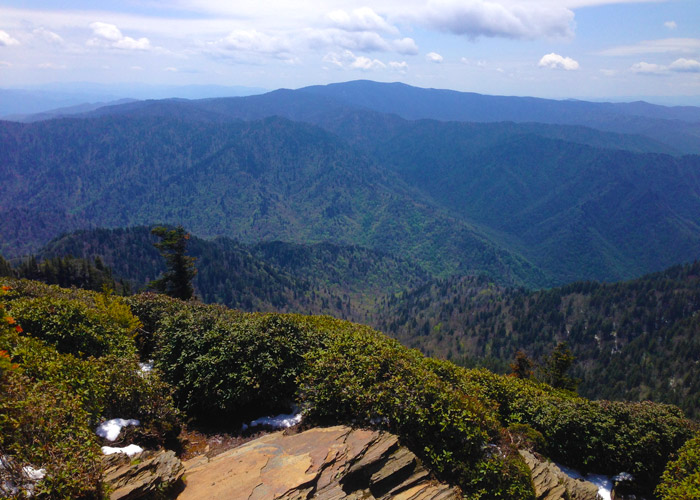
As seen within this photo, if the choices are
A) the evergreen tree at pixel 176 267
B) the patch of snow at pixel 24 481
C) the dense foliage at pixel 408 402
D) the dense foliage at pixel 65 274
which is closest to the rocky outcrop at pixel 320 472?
the dense foliage at pixel 408 402

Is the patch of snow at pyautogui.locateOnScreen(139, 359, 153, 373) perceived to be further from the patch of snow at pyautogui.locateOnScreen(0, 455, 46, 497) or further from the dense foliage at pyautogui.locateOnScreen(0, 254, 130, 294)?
the dense foliage at pyautogui.locateOnScreen(0, 254, 130, 294)

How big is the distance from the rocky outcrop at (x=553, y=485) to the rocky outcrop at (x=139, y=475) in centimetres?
1177

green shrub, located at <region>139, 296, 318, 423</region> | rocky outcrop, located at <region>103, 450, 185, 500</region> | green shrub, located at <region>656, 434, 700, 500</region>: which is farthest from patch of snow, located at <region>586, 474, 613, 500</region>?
rocky outcrop, located at <region>103, 450, 185, 500</region>

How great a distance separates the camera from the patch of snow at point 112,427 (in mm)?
12320

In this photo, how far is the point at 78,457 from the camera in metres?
9.09

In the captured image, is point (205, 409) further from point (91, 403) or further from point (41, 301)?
point (41, 301)

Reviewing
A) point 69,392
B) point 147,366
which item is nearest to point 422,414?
point 69,392

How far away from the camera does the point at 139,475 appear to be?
1030cm

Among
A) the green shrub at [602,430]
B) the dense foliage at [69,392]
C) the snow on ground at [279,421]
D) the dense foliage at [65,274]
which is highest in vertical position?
the dense foliage at [69,392]

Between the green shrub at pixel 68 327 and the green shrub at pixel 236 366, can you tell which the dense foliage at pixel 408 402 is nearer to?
the green shrub at pixel 236 366

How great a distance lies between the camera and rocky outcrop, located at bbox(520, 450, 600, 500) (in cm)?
1363

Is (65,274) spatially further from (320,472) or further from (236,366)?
(320,472)

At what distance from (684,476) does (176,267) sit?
58.5m

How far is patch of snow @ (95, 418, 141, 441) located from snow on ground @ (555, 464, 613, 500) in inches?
727
